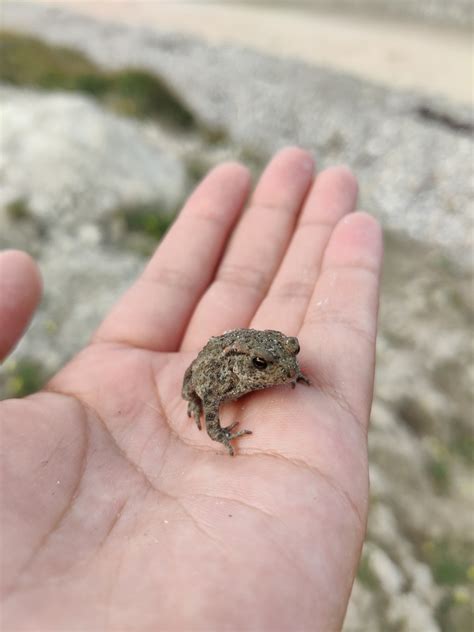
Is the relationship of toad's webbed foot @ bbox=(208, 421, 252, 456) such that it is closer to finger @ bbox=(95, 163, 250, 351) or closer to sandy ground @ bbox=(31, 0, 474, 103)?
finger @ bbox=(95, 163, 250, 351)

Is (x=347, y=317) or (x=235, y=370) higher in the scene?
(x=347, y=317)

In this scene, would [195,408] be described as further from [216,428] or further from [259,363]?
[259,363]

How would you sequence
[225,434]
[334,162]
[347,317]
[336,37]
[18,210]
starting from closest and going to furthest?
1. [225,434]
2. [347,317]
3. [18,210]
4. [334,162]
5. [336,37]

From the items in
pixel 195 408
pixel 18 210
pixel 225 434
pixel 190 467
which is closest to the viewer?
pixel 190 467

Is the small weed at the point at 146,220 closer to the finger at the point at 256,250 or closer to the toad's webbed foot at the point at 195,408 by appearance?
the finger at the point at 256,250

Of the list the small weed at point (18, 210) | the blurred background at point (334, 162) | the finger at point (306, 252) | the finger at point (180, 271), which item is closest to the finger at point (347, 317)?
the finger at point (306, 252)

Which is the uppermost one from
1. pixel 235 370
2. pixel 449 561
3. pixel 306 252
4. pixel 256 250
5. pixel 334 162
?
pixel 306 252

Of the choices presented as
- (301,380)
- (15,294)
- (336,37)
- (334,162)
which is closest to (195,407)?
(301,380)

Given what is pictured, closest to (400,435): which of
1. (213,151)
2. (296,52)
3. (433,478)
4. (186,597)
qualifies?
(433,478)
